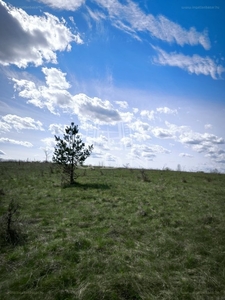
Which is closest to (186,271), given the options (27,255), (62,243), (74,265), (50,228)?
(74,265)

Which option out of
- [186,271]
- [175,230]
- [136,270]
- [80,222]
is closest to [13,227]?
[80,222]

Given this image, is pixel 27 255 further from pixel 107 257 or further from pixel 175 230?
pixel 175 230

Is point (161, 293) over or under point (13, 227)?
under

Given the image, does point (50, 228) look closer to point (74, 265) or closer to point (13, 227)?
point (13, 227)

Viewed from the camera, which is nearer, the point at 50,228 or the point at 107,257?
the point at 107,257

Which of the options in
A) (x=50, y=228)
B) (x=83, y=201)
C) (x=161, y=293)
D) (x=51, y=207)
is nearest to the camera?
(x=161, y=293)

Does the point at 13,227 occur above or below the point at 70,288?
above

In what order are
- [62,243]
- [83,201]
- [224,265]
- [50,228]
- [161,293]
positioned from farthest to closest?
[83,201]
[50,228]
[62,243]
[224,265]
[161,293]

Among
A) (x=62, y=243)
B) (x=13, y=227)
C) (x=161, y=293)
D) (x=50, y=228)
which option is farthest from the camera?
(x=50, y=228)

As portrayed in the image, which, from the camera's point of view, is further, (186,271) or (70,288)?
(186,271)

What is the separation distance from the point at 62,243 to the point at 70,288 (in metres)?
2.29

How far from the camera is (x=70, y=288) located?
15.1ft

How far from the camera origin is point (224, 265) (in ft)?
19.6

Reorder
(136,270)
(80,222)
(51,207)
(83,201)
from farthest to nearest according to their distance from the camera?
(83,201) → (51,207) → (80,222) → (136,270)
